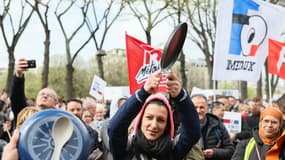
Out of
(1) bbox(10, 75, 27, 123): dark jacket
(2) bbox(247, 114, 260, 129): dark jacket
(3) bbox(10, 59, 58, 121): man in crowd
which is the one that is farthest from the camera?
(2) bbox(247, 114, 260, 129): dark jacket

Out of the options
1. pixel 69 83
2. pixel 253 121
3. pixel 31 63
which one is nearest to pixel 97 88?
pixel 253 121

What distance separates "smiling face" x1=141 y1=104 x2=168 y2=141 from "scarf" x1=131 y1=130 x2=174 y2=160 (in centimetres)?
3

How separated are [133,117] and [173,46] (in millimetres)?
521

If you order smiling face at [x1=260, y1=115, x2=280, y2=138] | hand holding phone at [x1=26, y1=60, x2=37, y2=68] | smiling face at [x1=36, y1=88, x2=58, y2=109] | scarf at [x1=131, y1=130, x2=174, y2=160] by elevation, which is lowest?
smiling face at [x1=260, y1=115, x2=280, y2=138]

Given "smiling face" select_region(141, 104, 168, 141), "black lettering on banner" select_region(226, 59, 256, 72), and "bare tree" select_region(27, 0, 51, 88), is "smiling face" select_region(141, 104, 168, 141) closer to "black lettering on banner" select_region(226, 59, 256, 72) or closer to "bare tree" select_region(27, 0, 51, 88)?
"black lettering on banner" select_region(226, 59, 256, 72)

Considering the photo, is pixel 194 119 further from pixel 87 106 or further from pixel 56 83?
pixel 56 83

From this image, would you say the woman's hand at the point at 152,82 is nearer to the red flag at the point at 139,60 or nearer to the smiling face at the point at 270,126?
the smiling face at the point at 270,126

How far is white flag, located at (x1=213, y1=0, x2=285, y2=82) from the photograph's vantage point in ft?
27.8

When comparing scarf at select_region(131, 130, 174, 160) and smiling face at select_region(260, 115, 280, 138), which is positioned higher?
scarf at select_region(131, 130, 174, 160)

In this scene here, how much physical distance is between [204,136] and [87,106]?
232 centimetres

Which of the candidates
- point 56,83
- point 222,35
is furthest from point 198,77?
point 222,35

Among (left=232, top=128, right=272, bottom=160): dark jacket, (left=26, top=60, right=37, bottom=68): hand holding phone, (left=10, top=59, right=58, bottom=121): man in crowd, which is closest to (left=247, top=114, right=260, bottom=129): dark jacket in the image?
(left=232, top=128, right=272, bottom=160): dark jacket

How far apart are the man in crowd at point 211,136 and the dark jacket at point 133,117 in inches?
111

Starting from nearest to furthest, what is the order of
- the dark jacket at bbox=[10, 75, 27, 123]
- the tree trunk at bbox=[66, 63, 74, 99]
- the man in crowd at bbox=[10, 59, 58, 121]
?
the man in crowd at bbox=[10, 59, 58, 121], the dark jacket at bbox=[10, 75, 27, 123], the tree trunk at bbox=[66, 63, 74, 99]
